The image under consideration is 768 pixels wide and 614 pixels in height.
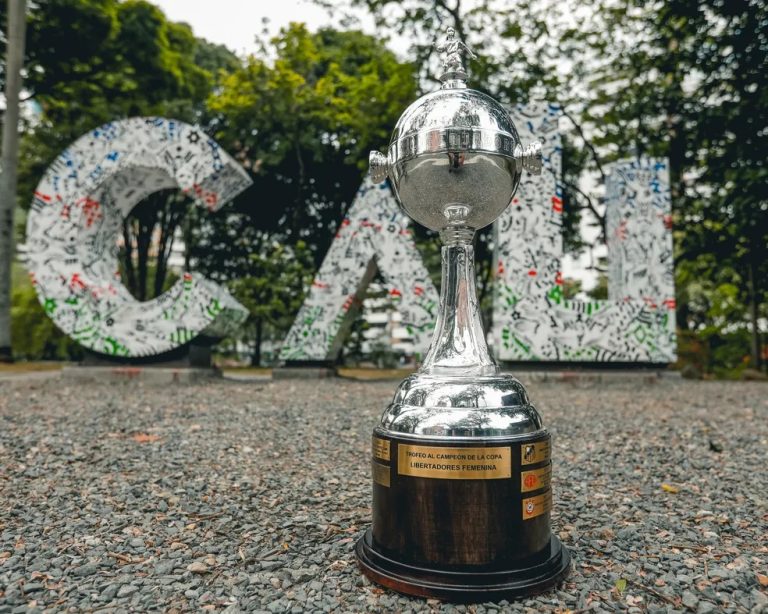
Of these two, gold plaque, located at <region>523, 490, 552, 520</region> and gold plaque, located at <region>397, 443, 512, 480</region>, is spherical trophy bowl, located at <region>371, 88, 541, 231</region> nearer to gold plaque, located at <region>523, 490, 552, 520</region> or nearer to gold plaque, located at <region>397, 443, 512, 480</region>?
gold plaque, located at <region>397, 443, 512, 480</region>

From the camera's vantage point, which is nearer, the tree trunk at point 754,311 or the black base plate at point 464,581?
the black base plate at point 464,581

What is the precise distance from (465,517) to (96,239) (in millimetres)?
9049

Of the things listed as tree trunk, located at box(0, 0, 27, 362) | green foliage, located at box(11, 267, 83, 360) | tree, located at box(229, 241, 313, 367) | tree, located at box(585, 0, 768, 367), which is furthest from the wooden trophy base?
green foliage, located at box(11, 267, 83, 360)

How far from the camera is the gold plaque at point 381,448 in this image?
8.50 ft

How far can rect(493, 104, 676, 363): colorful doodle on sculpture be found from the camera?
988 cm

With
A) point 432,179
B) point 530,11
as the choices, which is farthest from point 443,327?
point 530,11

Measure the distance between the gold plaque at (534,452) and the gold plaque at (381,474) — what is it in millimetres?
561

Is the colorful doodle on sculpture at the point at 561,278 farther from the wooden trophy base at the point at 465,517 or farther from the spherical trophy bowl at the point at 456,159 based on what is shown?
the wooden trophy base at the point at 465,517

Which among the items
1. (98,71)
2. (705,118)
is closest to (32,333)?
(98,71)

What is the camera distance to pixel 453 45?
3080mm

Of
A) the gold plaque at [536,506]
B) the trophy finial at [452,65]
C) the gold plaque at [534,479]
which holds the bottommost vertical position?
the gold plaque at [536,506]

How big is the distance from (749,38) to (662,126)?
230 centimetres

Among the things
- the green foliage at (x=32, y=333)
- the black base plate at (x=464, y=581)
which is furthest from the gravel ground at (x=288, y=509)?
the green foliage at (x=32, y=333)

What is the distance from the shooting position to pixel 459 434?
246 centimetres
